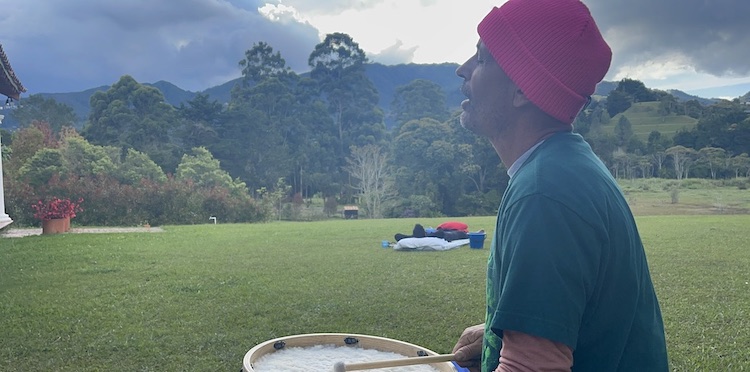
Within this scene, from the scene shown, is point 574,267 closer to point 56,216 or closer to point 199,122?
point 56,216

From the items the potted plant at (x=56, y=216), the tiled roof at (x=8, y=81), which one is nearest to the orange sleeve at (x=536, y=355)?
the tiled roof at (x=8, y=81)

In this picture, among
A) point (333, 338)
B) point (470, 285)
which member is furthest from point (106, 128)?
point (333, 338)

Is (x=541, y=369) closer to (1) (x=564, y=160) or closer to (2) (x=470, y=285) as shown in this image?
(1) (x=564, y=160)

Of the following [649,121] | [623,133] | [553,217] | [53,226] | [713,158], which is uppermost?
[649,121]

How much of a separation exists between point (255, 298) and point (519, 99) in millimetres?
3201

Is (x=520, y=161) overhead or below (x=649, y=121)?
below

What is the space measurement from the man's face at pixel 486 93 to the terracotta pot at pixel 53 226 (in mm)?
8008

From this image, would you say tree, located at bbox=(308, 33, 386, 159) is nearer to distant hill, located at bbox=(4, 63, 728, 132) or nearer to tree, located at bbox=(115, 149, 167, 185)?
distant hill, located at bbox=(4, 63, 728, 132)

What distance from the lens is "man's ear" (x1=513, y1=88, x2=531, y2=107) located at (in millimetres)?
811

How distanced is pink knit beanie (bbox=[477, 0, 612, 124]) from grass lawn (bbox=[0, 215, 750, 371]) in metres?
2.09

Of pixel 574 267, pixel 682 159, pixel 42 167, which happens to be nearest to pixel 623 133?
pixel 682 159

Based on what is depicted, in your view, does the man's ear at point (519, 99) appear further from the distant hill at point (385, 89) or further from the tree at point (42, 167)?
the tree at point (42, 167)

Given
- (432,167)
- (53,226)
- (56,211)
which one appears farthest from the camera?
(432,167)

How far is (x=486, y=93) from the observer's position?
853 mm
